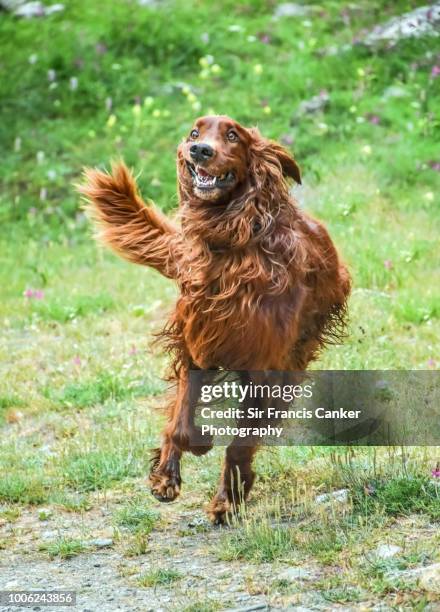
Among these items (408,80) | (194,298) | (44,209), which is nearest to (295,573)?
(194,298)

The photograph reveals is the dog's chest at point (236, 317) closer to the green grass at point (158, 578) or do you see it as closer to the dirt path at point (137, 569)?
the dirt path at point (137, 569)

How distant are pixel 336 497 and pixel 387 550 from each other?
0.78 metres

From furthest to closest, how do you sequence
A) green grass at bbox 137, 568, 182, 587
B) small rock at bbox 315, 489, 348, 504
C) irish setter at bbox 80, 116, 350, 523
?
small rock at bbox 315, 489, 348, 504 → irish setter at bbox 80, 116, 350, 523 → green grass at bbox 137, 568, 182, 587

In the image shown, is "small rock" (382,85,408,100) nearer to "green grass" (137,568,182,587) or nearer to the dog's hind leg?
the dog's hind leg

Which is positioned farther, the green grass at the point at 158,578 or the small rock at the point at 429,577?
the green grass at the point at 158,578

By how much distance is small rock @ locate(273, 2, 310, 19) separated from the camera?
520 inches

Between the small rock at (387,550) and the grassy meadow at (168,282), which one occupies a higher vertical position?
the grassy meadow at (168,282)

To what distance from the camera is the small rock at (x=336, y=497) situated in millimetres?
5084

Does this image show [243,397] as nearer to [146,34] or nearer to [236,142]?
[236,142]

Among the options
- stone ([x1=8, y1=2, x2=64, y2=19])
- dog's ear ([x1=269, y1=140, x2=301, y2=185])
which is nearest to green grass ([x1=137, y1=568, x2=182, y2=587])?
dog's ear ([x1=269, y1=140, x2=301, y2=185])

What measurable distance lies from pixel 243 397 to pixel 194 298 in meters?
0.53

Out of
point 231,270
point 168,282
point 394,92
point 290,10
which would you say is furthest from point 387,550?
point 290,10

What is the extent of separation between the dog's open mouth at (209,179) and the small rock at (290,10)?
29.5 ft

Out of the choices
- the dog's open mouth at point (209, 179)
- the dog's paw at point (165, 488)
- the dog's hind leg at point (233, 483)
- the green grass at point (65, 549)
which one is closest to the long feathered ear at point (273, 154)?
the dog's open mouth at point (209, 179)
